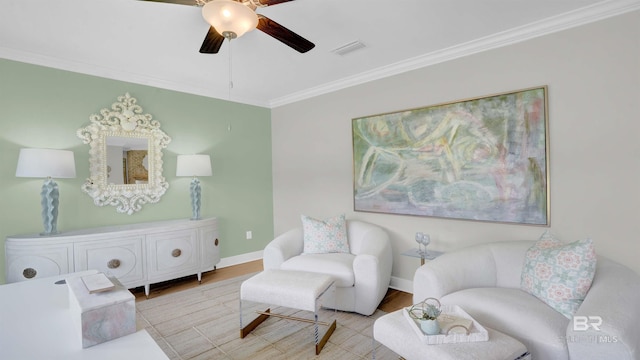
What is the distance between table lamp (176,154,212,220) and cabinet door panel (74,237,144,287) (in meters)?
0.75

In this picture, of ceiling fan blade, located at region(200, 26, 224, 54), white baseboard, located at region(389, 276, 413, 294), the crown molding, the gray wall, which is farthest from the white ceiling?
white baseboard, located at region(389, 276, 413, 294)

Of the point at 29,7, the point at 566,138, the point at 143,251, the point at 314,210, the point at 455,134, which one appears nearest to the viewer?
the point at 29,7

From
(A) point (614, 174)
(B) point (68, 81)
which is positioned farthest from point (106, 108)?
(A) point (614, 174)

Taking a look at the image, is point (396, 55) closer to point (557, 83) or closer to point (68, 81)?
point (557, 83)

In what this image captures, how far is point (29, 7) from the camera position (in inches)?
83.6

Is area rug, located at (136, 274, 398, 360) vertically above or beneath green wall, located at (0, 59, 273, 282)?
beneath

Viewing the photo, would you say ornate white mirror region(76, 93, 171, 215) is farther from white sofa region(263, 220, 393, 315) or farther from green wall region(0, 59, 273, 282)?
white sofa region(263, 220, 393, 315)

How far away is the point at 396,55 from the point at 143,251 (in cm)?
321

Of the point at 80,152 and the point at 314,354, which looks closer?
the point at 314,354

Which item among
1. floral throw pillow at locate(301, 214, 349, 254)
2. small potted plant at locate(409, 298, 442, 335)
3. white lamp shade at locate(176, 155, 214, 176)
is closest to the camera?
small potted plant at locate(409, 298, 442, 335)

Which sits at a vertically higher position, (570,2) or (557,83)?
(570,2)

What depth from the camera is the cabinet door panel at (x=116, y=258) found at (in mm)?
2768

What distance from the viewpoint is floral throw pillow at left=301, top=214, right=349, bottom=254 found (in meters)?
3.15

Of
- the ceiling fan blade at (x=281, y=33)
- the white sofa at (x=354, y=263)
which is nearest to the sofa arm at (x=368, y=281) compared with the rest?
the white sofa at (x=354, y=263)
